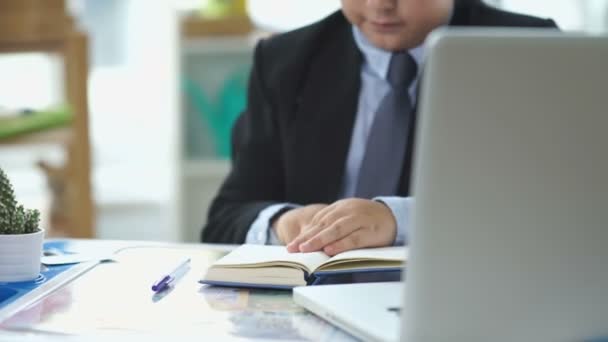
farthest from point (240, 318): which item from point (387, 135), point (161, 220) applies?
point (161, 220)

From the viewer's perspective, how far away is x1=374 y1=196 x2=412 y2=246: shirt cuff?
1227 mm

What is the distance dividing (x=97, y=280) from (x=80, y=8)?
4.02 metres

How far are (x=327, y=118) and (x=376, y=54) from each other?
0.47 ft

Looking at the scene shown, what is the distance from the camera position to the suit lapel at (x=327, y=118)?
5.31 ft

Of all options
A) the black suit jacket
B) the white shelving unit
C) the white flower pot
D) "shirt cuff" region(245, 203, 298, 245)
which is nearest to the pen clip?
the white flower pot

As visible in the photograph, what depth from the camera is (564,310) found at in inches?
31.8

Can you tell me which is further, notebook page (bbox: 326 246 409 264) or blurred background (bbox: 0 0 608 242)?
blurred background (bbox: 0 0 608 242)

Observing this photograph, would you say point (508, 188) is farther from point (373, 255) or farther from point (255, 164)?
point (255, 164)

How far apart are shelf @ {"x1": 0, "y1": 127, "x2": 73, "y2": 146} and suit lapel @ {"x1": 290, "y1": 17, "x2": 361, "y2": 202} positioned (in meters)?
0.99

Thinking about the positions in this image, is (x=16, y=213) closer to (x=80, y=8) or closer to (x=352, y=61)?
(x=352, y=61)

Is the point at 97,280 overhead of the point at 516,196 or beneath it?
beneath

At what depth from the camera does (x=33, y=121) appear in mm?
2447

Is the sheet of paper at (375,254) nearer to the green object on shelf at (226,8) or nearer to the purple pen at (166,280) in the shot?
the purple pen at (166,280)

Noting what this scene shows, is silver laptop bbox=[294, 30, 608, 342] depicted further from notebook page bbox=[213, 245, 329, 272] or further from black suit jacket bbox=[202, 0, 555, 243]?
black suit jacket bbox=[202, 0, 555, 243]
